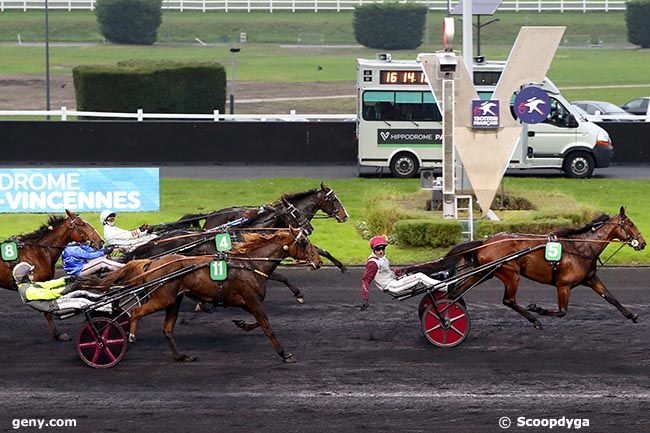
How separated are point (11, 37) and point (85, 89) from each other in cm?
3531

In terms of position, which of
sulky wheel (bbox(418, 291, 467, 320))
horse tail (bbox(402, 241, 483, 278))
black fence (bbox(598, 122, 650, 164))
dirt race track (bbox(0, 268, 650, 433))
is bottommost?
dirt race track (bbox(0, 268, 650, 433))

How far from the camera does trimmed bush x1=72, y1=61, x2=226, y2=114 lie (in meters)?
38.5

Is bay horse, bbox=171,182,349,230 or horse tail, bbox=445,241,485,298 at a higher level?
bay horse, bbox=171,182,349,230

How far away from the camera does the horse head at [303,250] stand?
44.0ft

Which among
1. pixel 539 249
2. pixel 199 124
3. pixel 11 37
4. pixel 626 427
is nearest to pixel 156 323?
pixel 539 249

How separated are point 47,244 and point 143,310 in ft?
6.98

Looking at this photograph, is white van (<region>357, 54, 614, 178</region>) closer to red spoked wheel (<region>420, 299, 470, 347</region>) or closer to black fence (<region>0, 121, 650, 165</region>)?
black fence (<region>0, 121, 650, 165</region>)

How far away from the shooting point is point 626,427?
435 inches

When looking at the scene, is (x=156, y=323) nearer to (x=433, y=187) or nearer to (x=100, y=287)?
(x=100, y=287)

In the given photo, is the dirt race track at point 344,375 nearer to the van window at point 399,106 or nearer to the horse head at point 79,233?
the horse head at point 79,233

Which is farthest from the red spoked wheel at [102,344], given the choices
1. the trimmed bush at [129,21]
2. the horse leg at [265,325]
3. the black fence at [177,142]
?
the trimmed bush at [129,21]

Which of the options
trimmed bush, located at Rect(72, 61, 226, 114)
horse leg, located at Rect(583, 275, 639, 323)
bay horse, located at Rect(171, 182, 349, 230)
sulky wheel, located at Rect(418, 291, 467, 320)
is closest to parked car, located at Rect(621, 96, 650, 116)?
trimmed bush, located at Rect(72, 61, 226, 114)

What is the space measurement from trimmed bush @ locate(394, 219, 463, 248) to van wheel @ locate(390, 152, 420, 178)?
9.59 metres

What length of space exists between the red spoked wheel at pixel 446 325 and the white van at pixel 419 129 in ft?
50.7
